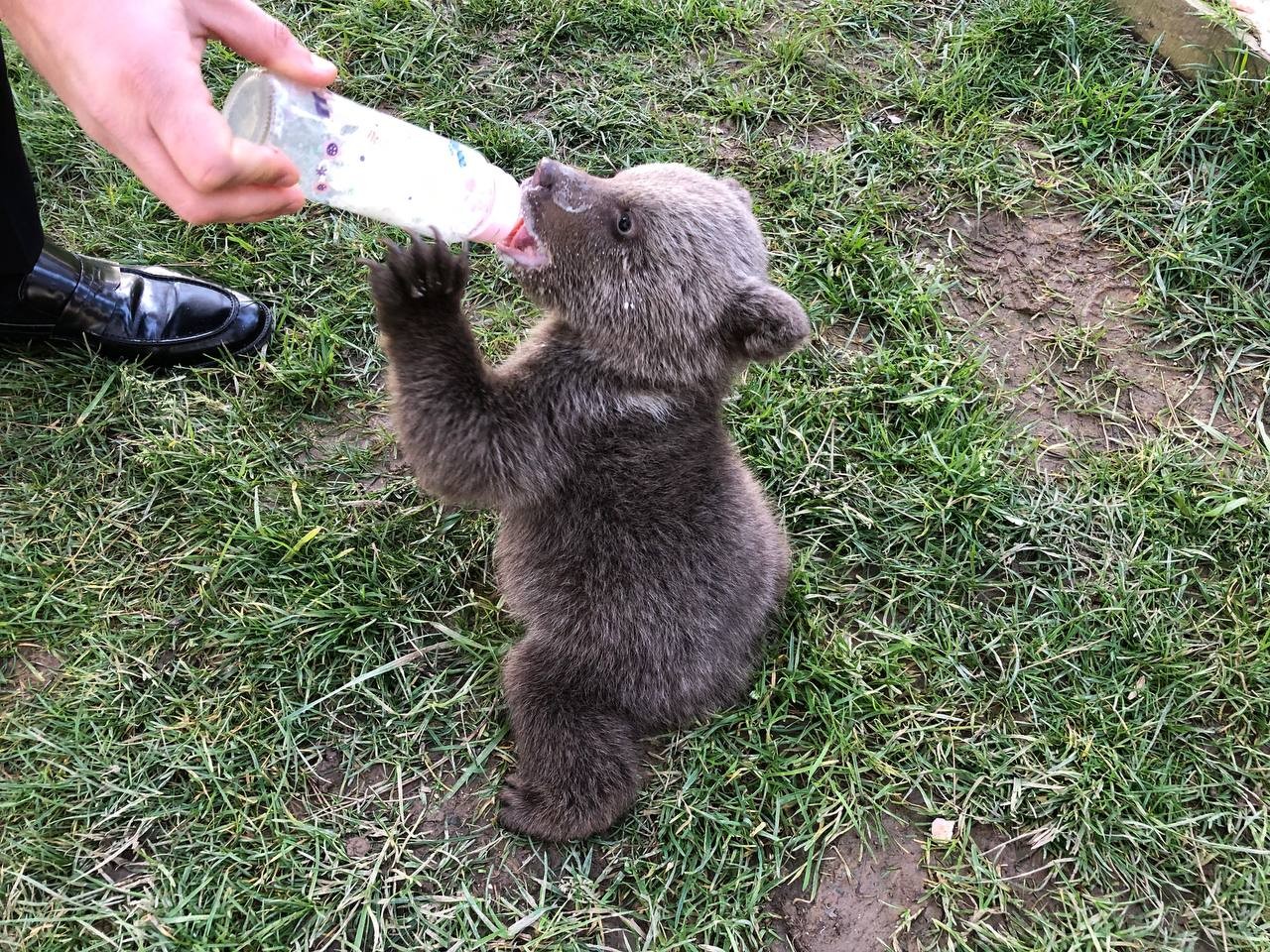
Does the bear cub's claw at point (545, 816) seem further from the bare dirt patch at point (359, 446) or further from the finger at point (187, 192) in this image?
the finger at point (187, 192)

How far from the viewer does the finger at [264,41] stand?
2.52 m

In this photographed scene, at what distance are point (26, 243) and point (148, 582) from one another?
143cm

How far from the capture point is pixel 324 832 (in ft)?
10.4

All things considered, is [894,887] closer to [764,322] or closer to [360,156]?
[764,322]

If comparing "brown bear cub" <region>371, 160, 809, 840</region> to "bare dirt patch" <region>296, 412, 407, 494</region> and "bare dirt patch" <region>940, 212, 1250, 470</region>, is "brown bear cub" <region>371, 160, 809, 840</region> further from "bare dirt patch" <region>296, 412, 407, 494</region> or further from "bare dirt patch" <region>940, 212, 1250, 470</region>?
"bare dirt patch" <region>940, 212, 1250, 470</region>

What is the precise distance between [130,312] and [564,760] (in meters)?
2.77

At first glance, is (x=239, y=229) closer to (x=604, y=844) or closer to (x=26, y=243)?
(x=26, y=243)

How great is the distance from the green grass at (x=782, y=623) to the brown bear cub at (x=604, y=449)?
12.9 inches

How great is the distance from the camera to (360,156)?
267 centimetres

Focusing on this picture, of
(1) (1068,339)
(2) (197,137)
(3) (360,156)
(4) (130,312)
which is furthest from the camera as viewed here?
(1) (1068,339)

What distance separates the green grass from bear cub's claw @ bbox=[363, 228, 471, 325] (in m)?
1.13

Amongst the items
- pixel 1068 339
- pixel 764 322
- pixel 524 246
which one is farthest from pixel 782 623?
pixel 1068 339

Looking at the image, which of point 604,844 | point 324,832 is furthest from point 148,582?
point 604,844

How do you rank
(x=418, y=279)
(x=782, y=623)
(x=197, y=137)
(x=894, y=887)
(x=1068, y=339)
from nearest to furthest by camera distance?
1. (x=197, y=137)
2. (x=418, y=279)
3. (x=894, y=887)
4. (x=782, y=623)
5. (x=1068, y=339)
